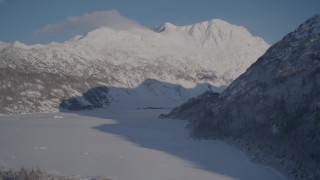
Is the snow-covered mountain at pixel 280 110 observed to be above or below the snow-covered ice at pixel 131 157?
above

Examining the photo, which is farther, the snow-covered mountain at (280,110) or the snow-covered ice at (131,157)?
the snow-covered mountain at (280,110)

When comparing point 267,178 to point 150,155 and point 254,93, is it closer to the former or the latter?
point 150,155

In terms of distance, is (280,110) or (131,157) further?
(280,110)

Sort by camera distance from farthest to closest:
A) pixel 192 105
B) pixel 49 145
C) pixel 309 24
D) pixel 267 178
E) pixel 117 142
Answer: pixel 192 105
pixel 309 24
pixel 117 142
pixel 49 145
pixel 267 178

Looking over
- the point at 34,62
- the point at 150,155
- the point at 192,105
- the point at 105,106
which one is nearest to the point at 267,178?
the point at 150,155

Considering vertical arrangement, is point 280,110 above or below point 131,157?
above

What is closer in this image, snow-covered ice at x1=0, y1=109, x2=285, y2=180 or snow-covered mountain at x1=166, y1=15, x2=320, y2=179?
snow-covered ice at x1=0, y1=109, x2=285, y2=180

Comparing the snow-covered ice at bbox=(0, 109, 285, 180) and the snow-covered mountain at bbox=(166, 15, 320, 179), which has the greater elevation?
the snow-covered mountain at bbox=(166, 15, 320, 179)

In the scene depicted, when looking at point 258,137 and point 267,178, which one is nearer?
point 267,178
